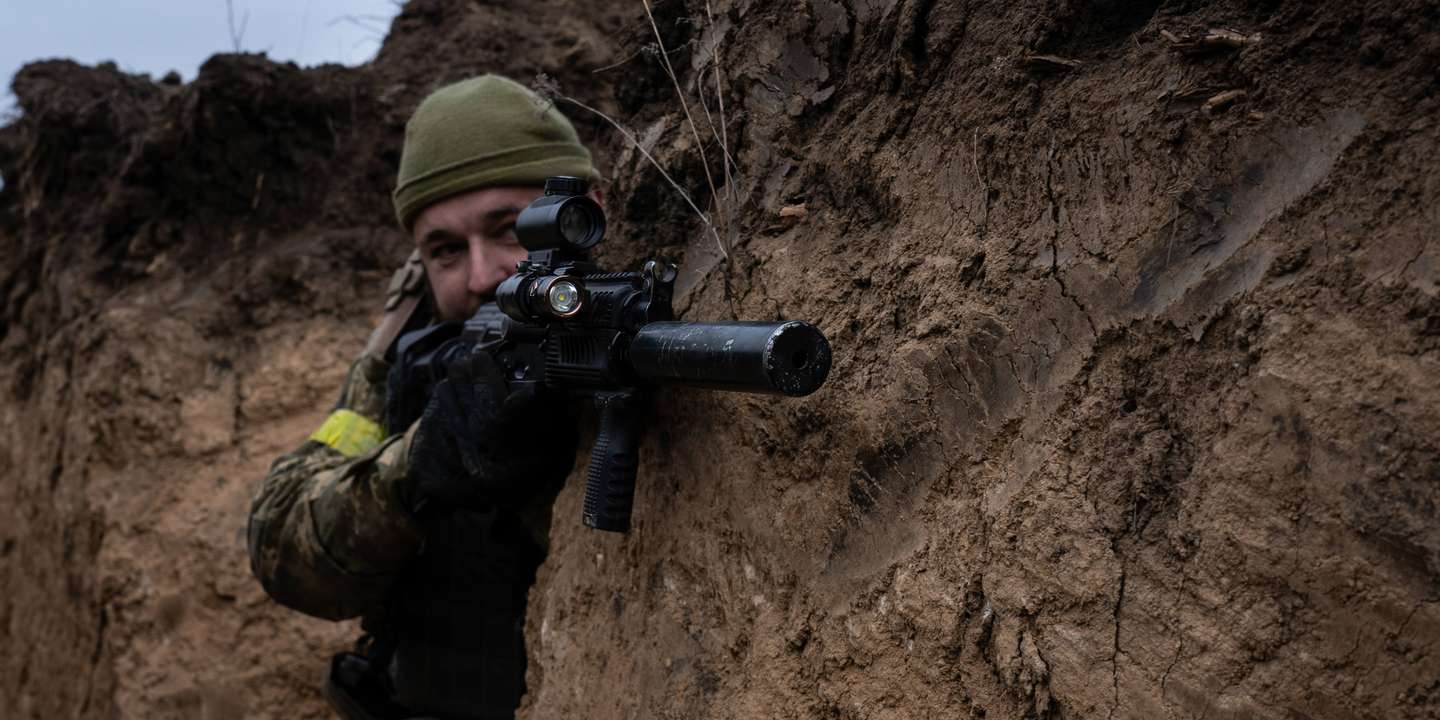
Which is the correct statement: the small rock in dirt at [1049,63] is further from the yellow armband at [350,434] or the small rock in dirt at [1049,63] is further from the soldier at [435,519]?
the yellow armband at [350,434]

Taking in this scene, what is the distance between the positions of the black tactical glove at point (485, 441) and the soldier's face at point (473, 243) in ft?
1.52

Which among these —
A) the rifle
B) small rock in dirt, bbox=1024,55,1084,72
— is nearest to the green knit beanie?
the rifle

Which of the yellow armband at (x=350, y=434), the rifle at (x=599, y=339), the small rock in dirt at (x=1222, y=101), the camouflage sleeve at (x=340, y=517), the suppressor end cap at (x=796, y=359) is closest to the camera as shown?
the small rock in dirt at (x=1222, y=101)

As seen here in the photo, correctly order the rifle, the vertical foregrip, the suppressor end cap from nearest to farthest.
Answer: the suppressor end cap
the rifle
the vertical foregrip

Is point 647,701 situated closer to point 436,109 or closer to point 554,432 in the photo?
point 554,432

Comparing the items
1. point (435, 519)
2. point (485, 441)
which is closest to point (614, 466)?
point (485, 441)

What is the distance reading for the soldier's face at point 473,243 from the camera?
2918mm

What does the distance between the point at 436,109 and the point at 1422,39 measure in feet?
7.84

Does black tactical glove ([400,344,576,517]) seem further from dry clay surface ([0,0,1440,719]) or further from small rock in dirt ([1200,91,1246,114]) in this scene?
small rock in dirt ([1200,91,1246,114])

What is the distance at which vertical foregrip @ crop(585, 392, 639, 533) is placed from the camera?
1961 millimetres

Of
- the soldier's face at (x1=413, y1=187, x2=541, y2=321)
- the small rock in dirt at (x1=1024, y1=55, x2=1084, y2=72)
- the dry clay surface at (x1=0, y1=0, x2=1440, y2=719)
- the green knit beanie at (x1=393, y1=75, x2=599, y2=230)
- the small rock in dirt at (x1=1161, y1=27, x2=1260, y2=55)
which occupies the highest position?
the green knit beanie at (x1=393, y1=75, x2=599, y2=230)

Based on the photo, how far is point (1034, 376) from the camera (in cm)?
158

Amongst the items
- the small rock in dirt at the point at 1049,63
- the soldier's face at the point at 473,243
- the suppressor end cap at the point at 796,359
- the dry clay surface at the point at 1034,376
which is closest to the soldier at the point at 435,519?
the soldier's face at the point at 473,243

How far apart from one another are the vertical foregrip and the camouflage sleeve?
29.7 inches
